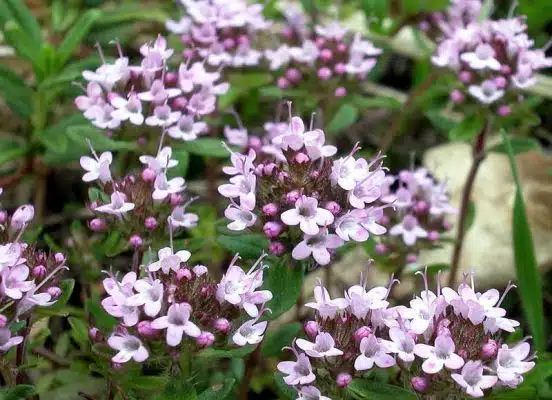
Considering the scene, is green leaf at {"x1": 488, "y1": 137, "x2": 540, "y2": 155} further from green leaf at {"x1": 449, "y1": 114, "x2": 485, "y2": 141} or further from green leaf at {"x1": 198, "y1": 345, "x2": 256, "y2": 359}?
green leaf at {"x1": 198, "y1": 345, "x2": 256, "y2": 359}

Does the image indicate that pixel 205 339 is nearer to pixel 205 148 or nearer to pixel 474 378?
pixel 474 378

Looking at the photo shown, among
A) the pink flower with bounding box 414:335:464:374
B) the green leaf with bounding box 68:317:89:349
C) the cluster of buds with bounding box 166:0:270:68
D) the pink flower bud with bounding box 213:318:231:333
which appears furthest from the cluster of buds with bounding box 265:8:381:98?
the pink flower with bounding box 414:335:464:374

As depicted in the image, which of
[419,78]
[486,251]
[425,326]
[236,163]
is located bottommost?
[486,251]

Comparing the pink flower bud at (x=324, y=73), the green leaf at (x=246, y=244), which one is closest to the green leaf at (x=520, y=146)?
the pink flower bud at (x=324, y=73)

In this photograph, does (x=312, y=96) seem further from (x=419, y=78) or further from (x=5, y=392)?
(x=5, y=392)

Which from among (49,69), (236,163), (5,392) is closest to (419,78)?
(49,69)

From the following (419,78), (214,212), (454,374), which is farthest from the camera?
(419,78)

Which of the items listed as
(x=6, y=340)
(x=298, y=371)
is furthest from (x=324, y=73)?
(x=6, y=340)
